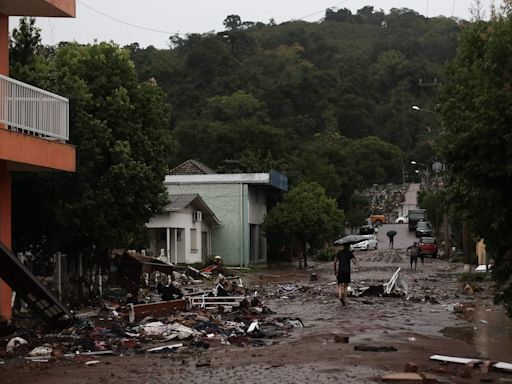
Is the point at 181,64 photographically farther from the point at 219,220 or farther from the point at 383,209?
the point at 219,220

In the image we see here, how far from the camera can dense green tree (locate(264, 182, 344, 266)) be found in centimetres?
5328

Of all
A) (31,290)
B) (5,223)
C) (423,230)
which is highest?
(423,230)

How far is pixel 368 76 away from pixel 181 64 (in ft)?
136

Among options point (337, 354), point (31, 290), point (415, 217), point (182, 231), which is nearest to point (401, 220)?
point (415, 217)

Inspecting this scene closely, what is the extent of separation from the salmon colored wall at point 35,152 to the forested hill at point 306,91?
49629 mm

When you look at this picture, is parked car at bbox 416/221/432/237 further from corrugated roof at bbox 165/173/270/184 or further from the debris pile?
the debris pile

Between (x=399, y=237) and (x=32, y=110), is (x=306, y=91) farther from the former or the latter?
(x=32, y=110)

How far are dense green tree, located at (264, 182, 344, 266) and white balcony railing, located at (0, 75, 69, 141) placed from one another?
3501cm

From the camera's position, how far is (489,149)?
12188mm

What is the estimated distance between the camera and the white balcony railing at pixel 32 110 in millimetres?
16531

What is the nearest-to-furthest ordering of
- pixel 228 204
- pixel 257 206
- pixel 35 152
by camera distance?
pixel 35 152 < pixel 228 204 < pixel 257 206

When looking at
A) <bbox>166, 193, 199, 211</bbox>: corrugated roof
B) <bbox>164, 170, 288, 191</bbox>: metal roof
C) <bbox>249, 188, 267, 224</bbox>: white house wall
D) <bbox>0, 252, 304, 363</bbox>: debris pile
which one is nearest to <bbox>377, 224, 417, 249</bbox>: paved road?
<bbox>249, 188, 267, 224</bbox>: white house wall

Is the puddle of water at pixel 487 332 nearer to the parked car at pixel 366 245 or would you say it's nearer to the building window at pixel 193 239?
the building window at pixel 193 239

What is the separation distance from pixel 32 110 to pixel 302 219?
120 ft
